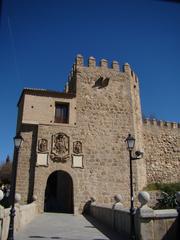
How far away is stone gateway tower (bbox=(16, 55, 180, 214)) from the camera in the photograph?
49.2 feet

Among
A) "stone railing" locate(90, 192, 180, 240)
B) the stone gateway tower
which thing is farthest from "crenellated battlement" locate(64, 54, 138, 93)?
"stone railing" locate(90, 192, 180, 240)

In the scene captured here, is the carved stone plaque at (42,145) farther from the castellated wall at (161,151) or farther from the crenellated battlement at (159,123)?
the crenellated battlement at (159,123)

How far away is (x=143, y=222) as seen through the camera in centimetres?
638

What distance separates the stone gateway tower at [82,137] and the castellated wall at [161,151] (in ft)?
1.23

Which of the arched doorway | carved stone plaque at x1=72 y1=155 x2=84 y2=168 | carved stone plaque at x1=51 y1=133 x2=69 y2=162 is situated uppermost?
carved stone plaque at x1=51 y1=133 x2=69 y2=162

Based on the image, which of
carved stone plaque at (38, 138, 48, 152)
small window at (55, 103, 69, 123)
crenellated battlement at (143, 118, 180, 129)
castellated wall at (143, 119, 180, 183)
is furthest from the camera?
crenellated battlement at (143, 118, 180, 129)

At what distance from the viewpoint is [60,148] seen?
15.5 metres

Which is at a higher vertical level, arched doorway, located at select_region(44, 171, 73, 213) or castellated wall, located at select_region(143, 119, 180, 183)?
castellated wall, located at select_region(143, 119, 180, 183)

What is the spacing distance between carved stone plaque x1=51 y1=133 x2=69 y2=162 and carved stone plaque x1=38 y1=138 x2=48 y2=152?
0.42 m

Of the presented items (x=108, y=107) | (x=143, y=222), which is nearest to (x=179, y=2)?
(x=143, y=222)

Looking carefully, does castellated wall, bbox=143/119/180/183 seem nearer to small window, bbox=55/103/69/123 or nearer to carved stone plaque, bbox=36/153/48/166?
small window, bbox=55/103/69/123

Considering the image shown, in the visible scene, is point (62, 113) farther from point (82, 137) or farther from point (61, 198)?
point (61, 198)

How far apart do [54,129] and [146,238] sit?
10441mm

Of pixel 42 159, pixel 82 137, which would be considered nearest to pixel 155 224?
pixel 42 159
